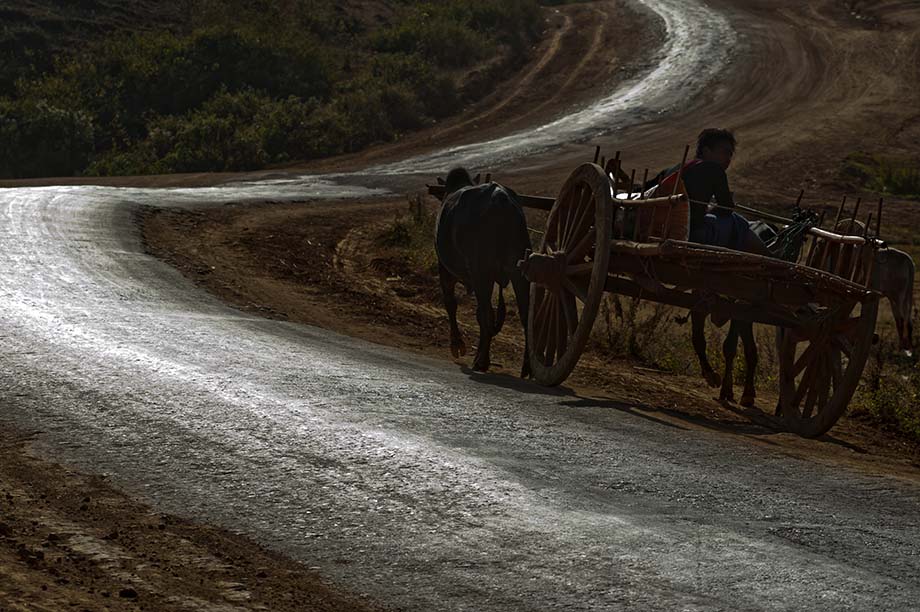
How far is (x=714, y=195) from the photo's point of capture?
32.5 feet

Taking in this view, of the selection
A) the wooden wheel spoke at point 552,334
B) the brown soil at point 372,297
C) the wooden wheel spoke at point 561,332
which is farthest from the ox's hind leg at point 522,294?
the wooden wheel spoke at point 561,332

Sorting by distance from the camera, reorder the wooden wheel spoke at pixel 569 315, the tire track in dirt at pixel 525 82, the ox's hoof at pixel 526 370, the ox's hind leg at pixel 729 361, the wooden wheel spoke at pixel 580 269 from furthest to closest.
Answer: the tire track in dirt at pixel 525 82, the ox's hind leg at pixel 729 361, the ox's hoof at pixel 526 370, the wooden wheel spoke at pixel 569 315, the wooden wheel spoke at pixel 580 269

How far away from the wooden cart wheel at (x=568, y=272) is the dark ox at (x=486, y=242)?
393 mm

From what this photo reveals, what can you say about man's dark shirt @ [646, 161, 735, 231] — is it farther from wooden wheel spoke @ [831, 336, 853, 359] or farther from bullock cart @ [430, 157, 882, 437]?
wooden wheel spoke @ [831, 336, 853, 359]

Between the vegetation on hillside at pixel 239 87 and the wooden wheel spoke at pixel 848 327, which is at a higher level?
the vegetation on hillside at pixel 239 87

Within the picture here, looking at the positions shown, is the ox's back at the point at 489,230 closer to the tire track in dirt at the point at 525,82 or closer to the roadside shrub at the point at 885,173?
the roadside shrub at the point at 885,173

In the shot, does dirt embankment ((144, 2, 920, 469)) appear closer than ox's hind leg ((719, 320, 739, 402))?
No

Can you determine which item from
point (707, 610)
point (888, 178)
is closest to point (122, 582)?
point (707, 610)

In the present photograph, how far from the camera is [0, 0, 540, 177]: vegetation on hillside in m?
29.1

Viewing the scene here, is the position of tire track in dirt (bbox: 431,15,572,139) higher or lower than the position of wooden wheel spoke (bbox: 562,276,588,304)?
higher

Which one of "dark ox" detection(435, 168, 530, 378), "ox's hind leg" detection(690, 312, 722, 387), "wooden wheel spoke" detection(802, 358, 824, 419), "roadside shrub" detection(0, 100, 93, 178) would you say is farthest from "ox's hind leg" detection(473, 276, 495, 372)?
"roadside shrub" detection(0, 100, 93, 178)

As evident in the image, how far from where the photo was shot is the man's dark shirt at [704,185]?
9719mm

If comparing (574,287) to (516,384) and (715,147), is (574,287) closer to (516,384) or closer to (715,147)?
(516,384)

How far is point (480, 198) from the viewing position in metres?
11.2
